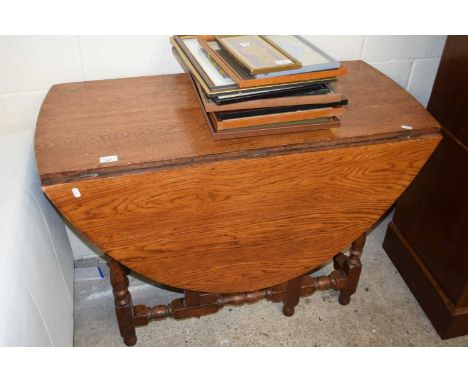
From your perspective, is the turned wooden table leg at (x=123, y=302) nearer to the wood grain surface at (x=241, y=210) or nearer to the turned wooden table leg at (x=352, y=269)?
the wood grain surface at (x=241, y=210)

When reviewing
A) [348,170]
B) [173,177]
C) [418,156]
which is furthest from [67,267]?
[418,156]

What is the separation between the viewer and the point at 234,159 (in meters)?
1.07

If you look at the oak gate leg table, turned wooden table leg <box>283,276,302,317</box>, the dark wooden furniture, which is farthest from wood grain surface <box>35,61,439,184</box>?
turned wooden table leg <box>283,276,302,317</box>

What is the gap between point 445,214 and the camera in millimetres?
1546

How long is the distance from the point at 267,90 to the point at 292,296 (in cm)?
81

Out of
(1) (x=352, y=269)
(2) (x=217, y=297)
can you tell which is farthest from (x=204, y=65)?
(1) (x=352, y=269)

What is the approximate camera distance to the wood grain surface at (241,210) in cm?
106

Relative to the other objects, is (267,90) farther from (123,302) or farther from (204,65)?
(123,302)

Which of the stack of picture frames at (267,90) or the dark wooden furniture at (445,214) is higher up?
the stack of picture frames at (267,90)

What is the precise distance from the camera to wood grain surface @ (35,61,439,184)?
104 cm

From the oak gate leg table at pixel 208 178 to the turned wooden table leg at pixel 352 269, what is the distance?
0.23 metres

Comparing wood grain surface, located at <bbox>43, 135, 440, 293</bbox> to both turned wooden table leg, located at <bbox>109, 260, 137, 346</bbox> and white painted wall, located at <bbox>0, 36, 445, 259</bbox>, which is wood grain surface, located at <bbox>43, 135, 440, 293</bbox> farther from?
white painted wall, located at <bbox>0, 36, 445, 259</bbox>

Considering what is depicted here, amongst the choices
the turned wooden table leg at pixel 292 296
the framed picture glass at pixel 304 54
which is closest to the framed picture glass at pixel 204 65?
the framed picture glass at pixel 304 54

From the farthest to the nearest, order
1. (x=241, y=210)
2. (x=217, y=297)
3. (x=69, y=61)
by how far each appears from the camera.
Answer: (x=217, y=297) → (x=69, y=61) → (x=241, y=210)
